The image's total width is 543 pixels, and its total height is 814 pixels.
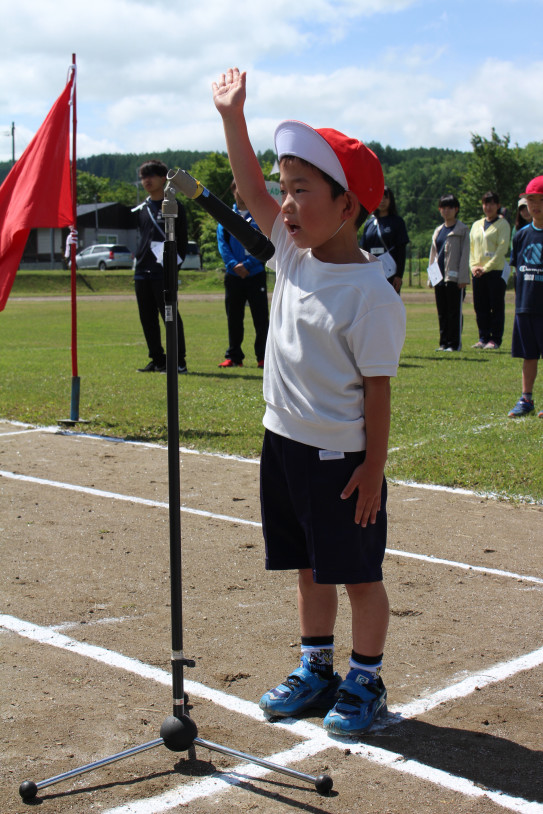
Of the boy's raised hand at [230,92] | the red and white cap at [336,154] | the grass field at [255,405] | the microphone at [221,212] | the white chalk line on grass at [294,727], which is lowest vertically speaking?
the white chalk line on grass at [294,727]

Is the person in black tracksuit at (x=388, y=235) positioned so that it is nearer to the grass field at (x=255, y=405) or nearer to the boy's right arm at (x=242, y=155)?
the grass field at (x=255, y=405)

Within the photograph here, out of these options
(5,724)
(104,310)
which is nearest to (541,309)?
(5,724)

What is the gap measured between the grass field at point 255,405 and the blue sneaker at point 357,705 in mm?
3004

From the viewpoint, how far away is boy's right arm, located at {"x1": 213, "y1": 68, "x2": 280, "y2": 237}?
318 cm

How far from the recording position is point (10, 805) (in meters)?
2.40

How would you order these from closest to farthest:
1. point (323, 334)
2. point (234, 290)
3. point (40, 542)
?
point (323, 334), point (40, 542), point (234, 290)

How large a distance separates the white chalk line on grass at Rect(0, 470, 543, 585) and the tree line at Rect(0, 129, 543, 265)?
7.39ft

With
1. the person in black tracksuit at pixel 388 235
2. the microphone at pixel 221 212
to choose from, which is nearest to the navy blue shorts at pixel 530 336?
the person in black tracksuit at pixel 388 235

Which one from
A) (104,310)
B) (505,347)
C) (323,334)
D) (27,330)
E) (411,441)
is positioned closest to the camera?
(323,334)

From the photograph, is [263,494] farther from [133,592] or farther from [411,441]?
[411,441]

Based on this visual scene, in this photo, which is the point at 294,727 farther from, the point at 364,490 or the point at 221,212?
the point at 221,212

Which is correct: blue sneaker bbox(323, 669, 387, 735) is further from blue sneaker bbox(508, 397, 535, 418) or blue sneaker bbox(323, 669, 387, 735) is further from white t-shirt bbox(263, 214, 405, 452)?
blue sneaker bbox(508, 397, 535, 418)

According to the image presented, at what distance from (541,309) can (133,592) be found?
561cm

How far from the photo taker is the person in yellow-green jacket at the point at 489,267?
1498 centimetres
